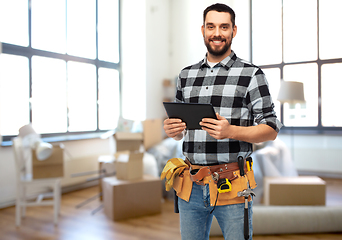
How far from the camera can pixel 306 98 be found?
2338 mm

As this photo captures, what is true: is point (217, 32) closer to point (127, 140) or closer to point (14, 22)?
point (127, 140)

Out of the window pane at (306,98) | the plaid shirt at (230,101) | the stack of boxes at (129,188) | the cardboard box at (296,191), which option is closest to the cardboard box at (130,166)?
the stack of boxes at (129,188)

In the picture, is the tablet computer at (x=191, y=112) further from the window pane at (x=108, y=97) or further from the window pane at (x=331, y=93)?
the window pane at (x=108, y=97)

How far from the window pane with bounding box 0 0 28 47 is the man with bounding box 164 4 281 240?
122 inches

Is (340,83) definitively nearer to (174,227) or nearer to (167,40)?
(174,227)

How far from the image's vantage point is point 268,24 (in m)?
2.60

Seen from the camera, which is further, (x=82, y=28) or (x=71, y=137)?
(x=82, y=28)

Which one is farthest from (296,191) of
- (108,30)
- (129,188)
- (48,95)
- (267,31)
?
(108,30)

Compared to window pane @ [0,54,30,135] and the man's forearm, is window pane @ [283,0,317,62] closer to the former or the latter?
the man's forearm

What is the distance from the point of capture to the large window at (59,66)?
345cm

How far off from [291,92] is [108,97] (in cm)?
326

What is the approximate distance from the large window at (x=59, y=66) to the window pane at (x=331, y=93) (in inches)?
129

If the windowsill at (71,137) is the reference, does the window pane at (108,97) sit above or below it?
above

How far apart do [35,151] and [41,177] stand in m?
0.27
